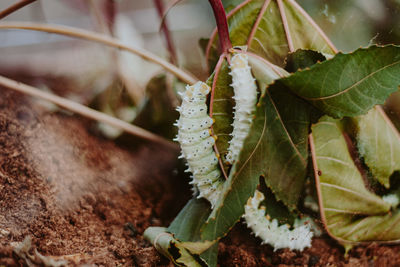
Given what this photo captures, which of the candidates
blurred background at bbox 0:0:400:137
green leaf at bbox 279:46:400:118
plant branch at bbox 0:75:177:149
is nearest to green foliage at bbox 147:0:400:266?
green leaf at bbox 279:46:400:118

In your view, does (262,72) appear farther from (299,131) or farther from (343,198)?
A: (343,198)

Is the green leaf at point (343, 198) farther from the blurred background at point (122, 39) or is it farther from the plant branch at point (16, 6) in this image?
the plant branch at point (16, 6)

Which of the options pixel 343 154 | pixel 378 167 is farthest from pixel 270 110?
pixel 378 167

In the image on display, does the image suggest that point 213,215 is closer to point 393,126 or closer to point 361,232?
point 361,232

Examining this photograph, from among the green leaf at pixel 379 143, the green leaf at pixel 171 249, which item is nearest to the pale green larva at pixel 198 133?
the green leaf at pixel 171 249

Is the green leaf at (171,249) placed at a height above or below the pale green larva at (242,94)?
below

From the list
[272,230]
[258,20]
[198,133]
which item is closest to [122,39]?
[258,20]

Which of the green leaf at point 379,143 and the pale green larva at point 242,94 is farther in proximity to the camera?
the green leaf at point 379,143
